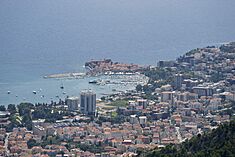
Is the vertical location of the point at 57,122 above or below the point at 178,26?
below

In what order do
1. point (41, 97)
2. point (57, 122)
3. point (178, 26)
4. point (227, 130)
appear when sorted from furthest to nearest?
point (178, 26) < point (41, 97) < point (57, 122) < point (227, 130)

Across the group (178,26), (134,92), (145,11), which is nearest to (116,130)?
(134,92)

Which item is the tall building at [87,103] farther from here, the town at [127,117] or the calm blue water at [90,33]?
the calm blue water at [90,33]

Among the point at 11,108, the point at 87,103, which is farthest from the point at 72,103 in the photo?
the point at 11,108

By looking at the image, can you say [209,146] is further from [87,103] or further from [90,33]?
[90,33]

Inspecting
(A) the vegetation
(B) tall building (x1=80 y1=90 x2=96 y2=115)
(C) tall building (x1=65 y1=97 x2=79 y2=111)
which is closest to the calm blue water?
(C) tall building (x1=65 y1=97 x2=79 y2=111)

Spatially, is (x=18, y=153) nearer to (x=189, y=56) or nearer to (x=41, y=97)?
(x=41, y=97)

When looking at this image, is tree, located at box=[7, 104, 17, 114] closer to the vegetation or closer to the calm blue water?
the calm blue water
